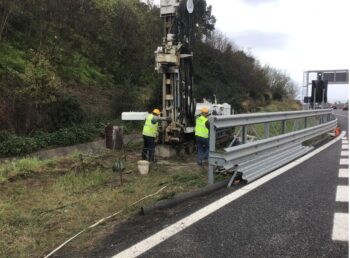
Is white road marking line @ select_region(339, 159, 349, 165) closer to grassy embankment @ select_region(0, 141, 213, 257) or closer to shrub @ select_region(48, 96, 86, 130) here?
grassy embankment @ select_region(0, 141, 213, 257)

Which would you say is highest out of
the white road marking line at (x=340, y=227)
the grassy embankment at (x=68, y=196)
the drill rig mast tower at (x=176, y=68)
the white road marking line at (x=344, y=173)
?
the drill rig mast tower at (x=176, y=68)

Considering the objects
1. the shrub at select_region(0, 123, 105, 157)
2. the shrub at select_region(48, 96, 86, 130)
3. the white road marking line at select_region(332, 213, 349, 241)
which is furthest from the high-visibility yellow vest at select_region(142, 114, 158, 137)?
the white road marking line at select_region(332, 213, 349, 241)

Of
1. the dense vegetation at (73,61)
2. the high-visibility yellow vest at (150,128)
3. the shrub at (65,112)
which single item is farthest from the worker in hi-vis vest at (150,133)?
the shrub at (65,112)

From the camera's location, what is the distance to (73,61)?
69.5ft

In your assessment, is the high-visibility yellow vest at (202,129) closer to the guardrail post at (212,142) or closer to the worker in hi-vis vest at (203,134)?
the worker in hi-vis vest at (203,134)

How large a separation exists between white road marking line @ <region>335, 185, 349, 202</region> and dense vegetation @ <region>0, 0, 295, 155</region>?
24.5 ft

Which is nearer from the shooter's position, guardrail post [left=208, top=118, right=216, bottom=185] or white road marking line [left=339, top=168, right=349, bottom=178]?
guardrail post [left=208, top=118, right=216, bottom=185]

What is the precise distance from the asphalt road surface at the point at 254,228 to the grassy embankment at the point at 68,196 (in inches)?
22.0

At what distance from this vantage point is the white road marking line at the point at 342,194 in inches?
244

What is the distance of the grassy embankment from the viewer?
5012mm

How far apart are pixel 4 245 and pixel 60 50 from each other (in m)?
16.0

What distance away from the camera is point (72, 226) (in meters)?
5.48

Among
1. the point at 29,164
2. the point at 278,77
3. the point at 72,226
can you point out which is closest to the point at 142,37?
the point at 29,164

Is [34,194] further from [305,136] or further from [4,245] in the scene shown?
[305,136]
